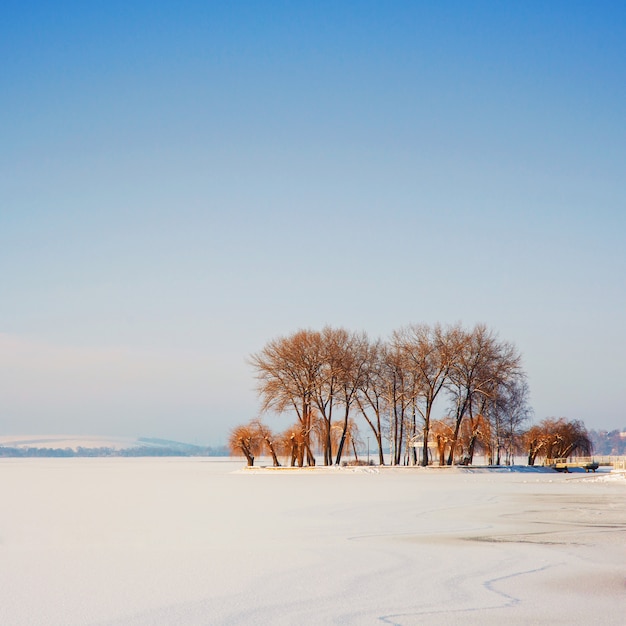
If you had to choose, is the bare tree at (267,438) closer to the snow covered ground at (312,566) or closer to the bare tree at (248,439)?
the bare tree at (248,439)

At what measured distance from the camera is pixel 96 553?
13.7 meters

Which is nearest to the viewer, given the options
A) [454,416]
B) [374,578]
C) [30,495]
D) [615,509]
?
[374,578]

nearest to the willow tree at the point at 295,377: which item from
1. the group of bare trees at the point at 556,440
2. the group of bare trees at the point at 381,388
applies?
the group of bare trees at the point at 381,388

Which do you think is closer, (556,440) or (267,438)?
(267,438)

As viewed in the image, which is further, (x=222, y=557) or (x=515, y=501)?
(x=515, y=501)

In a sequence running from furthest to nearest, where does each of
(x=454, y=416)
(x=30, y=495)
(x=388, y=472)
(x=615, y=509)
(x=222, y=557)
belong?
1. (x=454, y=416)
2. (x=388, y=472)
3. (x=30, y=495)
4. (x=615, y=509)
5. (x=222, y=557)

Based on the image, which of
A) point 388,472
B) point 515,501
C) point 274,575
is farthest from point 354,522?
point 388,472

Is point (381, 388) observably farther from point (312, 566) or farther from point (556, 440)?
point (312, 566)

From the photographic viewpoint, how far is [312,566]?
12086mm

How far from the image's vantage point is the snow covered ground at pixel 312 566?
29.6ft

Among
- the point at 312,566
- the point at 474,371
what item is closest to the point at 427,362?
the point at 474,371

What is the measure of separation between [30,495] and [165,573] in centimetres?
2147

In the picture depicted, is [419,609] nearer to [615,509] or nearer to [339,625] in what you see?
[339,625]

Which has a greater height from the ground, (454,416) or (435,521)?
(454,416)
